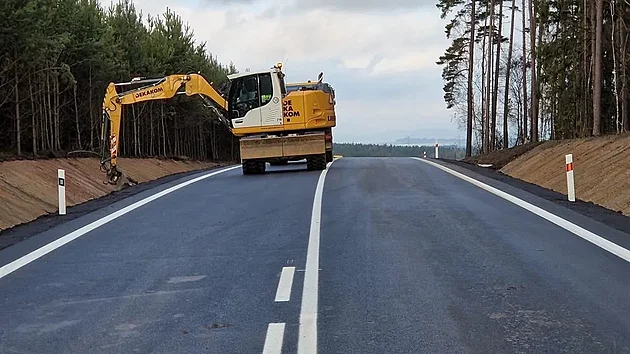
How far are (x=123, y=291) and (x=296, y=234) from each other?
3830 mm

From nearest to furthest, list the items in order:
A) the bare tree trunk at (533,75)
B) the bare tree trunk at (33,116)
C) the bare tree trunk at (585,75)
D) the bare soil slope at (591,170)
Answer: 1. the bare soil slope at (591,170)
2. the bare tree trunk at (33,116)
3. the bare tree trunk at (585,75)
4. the bare tree trunk at (533,75)

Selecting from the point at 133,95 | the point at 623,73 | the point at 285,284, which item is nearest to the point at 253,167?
the point at 133,95

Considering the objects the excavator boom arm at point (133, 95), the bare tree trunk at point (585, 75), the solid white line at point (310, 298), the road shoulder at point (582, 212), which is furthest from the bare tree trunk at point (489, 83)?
the solid white line at point (310, 298)

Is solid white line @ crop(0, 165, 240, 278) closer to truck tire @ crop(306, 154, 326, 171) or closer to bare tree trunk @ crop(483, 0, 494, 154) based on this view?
truck tire @ crop(306, 154, 326, 171)

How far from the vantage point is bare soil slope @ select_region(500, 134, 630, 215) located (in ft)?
52.5

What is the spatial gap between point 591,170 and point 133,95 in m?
12.9

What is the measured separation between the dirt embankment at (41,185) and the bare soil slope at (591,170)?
1104cm

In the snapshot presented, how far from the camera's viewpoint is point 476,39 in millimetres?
63188

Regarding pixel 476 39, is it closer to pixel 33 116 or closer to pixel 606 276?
pixel 33 116

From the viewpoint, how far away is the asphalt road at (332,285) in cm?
642

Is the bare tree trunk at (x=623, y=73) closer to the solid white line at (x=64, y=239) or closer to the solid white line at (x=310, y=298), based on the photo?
the solid white line at (x=64, y=239)

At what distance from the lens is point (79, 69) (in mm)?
30172

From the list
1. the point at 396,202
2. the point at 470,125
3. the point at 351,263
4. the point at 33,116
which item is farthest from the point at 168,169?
the point at 470,125

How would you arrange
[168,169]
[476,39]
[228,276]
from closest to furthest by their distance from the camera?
[228,276]
[168,169]
[476,39]
